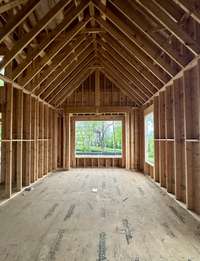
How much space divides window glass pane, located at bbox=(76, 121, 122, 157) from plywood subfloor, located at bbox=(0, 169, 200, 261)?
5556 mm

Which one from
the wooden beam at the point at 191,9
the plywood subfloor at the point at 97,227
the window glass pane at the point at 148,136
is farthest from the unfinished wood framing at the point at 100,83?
the plywood subfloor at the point at 97,227

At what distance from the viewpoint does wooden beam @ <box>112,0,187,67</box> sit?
490cm

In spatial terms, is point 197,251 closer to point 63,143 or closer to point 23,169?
point 23,169

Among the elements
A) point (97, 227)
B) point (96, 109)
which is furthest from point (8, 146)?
point (96, 109)

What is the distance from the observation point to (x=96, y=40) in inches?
317

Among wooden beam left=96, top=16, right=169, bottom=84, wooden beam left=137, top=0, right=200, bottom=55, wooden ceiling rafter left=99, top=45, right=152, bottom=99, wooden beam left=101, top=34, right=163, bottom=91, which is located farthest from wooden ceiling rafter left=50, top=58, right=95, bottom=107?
wooden beam left=137, top=0, right=200, bottom=55

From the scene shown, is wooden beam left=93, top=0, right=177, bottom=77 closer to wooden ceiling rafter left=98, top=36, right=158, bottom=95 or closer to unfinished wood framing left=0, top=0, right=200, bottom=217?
unfinished wood framing left=0, top=0, right=200, bottom=217

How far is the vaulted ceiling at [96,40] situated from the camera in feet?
14.6

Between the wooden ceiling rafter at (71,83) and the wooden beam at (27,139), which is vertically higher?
the wooden ceiling rafter at (71,83)

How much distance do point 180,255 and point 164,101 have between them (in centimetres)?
483

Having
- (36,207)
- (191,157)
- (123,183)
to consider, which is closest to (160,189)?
(123,183)

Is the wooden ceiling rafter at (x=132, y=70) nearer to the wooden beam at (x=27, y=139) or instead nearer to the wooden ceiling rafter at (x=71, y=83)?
the wooden ceiling rafter at (x=71, y=83)

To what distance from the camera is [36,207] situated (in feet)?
16.1

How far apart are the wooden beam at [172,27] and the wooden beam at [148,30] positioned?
626 mm
